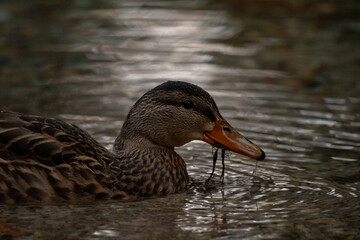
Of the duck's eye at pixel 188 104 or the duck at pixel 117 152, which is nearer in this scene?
the duck at pixel 117 152

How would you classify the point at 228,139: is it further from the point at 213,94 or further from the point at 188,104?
the point at 213,94

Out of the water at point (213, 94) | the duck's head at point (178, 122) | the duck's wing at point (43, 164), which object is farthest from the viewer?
the duck's head at point (178, 122)

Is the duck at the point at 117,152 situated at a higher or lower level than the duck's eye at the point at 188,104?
lower

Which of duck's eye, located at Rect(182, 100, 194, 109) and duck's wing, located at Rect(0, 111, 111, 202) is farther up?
duck's eye, located at Rect(182, 100, 194, 109)

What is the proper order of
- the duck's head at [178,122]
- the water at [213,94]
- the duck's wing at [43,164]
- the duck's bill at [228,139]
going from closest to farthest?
the water at [213,94] < the duck's wing at [43,164] < the duck's bill at [228,139] < the duck's head at [178,122]

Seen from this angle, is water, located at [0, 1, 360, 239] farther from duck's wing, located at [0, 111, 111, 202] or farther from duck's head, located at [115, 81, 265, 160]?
duck's head, located at [115, 81, 265, 160]

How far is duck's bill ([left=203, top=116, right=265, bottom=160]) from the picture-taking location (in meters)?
8.03

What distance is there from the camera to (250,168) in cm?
888

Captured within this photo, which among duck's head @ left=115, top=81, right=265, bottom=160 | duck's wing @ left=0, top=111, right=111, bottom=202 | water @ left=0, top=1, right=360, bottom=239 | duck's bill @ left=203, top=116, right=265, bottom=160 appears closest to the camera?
water @ left=0, top=1, right=360, bottom=239

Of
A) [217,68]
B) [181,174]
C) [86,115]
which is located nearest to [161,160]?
[181,174]

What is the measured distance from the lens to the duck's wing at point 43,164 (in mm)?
7277

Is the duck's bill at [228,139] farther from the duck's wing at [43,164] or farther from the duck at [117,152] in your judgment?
the duck's wing at [43,164]

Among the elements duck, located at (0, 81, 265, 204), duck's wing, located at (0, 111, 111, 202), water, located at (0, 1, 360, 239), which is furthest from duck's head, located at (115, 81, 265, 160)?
duck's wing, located at (0, 111, 111, 202)

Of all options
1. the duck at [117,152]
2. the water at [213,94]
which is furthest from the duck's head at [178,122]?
the water at [213,94]
